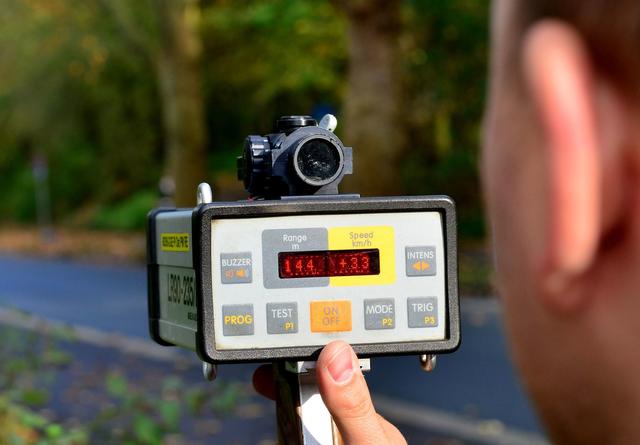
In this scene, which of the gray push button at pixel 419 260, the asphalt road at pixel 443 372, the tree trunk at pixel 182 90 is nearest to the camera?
the gray push button at pixel 419 260

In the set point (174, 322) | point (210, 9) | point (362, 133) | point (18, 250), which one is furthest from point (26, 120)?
point (174, 322)

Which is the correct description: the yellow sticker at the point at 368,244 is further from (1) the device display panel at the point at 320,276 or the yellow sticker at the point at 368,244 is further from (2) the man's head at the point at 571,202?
(2) the man's head at the point at 571,202

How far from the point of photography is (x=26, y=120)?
35938mm

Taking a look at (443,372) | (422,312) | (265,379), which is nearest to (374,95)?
(443,372)

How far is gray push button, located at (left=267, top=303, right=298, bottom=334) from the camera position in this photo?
5.30ft

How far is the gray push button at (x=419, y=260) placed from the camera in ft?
5.44

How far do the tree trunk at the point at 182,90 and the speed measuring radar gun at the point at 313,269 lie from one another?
1724 cm

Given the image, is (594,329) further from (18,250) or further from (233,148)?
(233,148)

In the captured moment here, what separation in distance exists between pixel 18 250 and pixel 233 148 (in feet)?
28.5

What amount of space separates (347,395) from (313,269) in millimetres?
185

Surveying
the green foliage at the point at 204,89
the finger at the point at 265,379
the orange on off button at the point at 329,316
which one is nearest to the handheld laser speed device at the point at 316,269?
the orange on off button at the point at 329,316

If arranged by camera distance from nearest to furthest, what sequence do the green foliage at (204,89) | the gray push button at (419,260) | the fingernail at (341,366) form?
the fingernail at (341,366) → the gray push button at (419,260) → the green foliage at (204,89)

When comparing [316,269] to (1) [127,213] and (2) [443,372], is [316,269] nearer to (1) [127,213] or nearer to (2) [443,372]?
(2) [443,372]

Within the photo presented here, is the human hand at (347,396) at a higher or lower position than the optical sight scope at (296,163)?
lower
